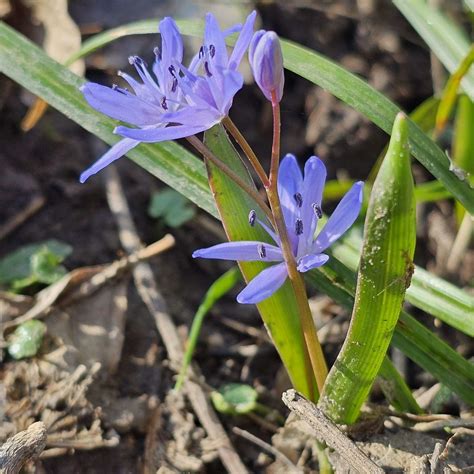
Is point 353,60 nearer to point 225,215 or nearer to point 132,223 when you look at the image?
point 132,223

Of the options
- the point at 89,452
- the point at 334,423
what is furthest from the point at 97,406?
the point at 334,423

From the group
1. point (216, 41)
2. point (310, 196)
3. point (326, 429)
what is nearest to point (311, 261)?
point (310, 196)

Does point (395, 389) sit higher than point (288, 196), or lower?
lower

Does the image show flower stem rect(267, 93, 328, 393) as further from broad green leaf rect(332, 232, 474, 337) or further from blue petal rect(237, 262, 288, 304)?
broad green leaf rect(332, 232, 474, 337)

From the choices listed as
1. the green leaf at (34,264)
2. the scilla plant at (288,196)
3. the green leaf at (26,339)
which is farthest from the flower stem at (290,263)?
the green leaf at (34,264)

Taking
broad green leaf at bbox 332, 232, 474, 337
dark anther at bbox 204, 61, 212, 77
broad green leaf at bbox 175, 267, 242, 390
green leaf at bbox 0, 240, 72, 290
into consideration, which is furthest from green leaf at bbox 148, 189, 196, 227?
dark anther at bbox 204, 61, 212, 77

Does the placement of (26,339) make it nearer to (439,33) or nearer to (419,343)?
(419,343)
